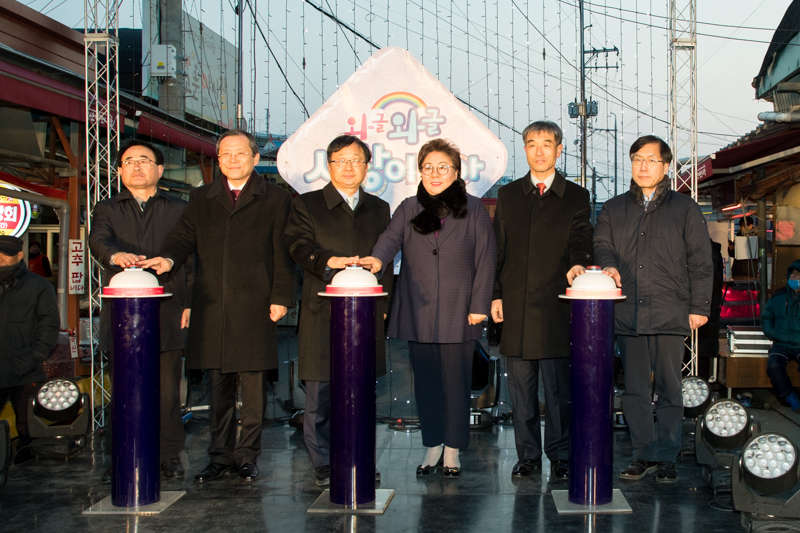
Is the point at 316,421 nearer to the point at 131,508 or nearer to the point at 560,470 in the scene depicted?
the point at 131,508

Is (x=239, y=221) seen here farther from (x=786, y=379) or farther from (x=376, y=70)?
(x=786, y=379)

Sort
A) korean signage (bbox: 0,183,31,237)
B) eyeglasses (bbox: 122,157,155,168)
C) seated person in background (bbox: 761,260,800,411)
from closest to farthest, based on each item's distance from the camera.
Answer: eyeglasses (bbox: 122,157,155,168) < seated person in background (bbox: 761,260,800,411) < korean signage (bbox: 0,183,31,237)

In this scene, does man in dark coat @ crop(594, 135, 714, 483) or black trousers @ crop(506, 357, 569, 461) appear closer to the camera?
man in dark coat @ crop(594, 135, 714, 483)

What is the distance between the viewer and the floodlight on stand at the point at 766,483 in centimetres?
283

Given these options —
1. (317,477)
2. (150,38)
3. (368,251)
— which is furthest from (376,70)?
(150,38)

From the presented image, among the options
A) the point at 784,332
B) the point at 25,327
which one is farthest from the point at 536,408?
the point at 784,332

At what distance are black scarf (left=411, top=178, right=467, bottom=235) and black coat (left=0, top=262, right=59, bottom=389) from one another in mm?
2575

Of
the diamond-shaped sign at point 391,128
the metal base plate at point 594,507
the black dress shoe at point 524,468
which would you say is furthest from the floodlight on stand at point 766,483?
the diamond-shaped sign at point 391,128

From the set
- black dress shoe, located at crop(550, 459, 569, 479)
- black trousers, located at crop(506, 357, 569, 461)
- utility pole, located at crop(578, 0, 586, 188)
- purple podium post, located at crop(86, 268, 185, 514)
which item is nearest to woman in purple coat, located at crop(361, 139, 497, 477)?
black trousers, located at crop(506, 357, 569, 461)

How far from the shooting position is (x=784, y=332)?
20.4 feet

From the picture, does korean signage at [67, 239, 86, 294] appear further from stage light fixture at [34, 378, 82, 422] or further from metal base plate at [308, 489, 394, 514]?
metal base plate at [308, 489, 394, 514]

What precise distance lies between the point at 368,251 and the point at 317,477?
1175mm

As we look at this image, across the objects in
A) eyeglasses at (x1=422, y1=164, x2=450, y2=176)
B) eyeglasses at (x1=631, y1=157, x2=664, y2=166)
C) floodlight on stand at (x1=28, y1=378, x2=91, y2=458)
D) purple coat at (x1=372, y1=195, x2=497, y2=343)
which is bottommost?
floodlight on stand at (x1=28, y1=378, x2=91, y2=458)

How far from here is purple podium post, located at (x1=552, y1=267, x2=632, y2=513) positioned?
3.00m
